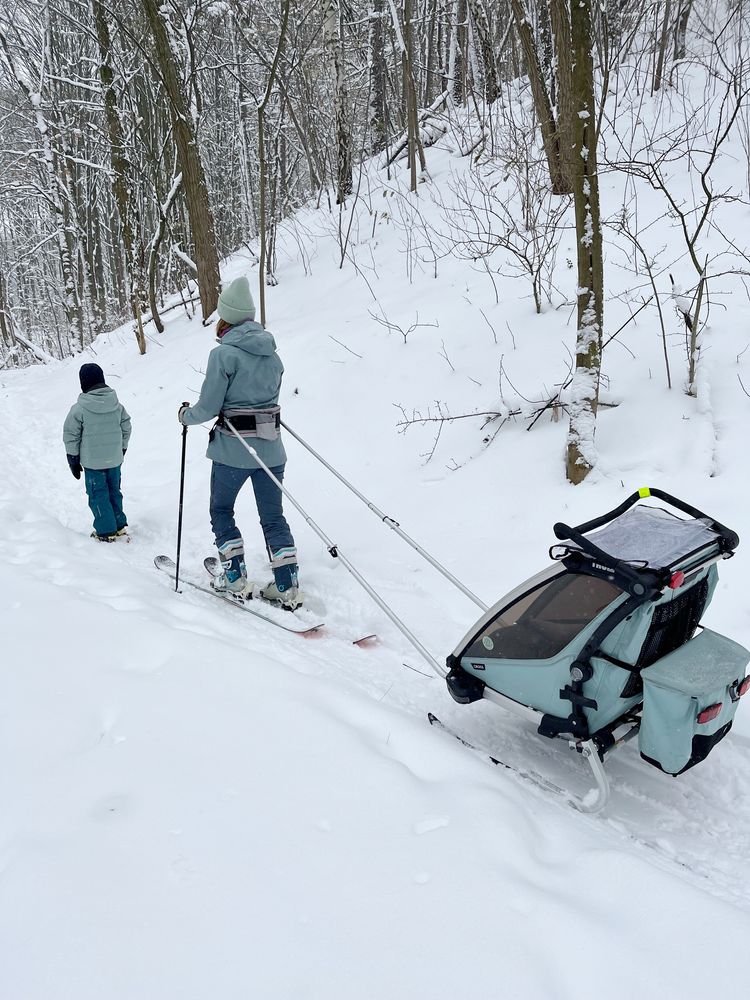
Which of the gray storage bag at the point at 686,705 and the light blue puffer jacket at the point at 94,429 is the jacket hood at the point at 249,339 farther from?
the gray storage bag at the point at 686,705

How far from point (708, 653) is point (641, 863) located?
93 centimetres

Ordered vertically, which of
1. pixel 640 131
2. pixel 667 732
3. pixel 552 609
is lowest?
pixel 667 732

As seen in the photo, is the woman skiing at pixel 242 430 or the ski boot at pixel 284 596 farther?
the ski boot at pixel 284 596

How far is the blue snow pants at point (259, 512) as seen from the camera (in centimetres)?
478

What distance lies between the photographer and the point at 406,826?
7.51ft

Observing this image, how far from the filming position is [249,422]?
15.3 ft

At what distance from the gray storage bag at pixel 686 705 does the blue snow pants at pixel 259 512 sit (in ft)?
9.12

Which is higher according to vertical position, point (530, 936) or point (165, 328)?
point (530, 936)

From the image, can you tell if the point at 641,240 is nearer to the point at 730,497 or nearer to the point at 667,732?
the point at 730,497

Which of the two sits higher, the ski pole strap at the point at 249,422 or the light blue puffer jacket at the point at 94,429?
the ski pole strap at the point at 249,422

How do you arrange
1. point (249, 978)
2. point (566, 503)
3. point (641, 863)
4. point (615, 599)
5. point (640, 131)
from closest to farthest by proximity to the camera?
point (249, 978) → point (641, 863) → point (615, 599) → point (566, 503) → point (640, 131)

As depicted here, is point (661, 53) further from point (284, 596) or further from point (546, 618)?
point (546, 618)

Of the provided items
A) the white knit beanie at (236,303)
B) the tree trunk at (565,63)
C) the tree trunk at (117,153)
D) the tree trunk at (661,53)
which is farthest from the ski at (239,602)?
the tree trunk at (661,53)

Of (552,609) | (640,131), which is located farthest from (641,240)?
(552,609)
